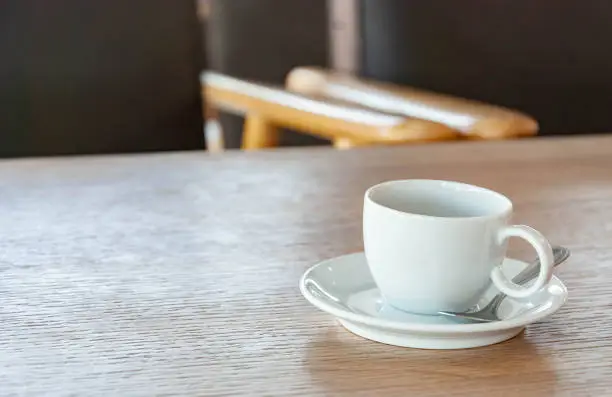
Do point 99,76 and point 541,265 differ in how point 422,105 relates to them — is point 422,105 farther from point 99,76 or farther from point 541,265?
point 541,265

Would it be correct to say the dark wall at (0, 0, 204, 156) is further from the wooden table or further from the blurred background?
the wooden table

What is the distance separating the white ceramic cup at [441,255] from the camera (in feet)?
1.45

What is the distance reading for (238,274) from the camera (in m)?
0.57

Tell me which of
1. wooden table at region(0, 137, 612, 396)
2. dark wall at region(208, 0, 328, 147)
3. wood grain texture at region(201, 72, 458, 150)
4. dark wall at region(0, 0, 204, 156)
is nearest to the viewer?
wooden table at region(0, 137, 612, 396)

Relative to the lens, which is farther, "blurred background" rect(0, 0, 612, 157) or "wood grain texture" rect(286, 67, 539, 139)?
"blurred background" rect(0, 0, 612, 157)

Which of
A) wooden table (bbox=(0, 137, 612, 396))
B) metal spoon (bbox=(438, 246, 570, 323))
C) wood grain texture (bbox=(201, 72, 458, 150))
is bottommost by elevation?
wood grain texture (bbox=(201, 72, 458, 150))

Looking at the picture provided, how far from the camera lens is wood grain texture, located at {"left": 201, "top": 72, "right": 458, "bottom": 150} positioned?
3.76ft

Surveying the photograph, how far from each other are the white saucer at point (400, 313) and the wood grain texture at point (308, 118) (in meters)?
0.63

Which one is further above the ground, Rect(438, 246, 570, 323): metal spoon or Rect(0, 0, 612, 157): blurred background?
Rect(438, 246, 570, 323): metal spoon

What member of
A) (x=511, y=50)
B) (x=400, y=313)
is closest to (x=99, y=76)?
(x=511, y=50)

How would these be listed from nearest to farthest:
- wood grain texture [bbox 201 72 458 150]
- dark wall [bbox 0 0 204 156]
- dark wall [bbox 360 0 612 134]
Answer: wood grain texture [bbox 201 72 458 150] < dark wall [bbox 0 0 204 156] < dark wall [bbox 360 0 612 134]

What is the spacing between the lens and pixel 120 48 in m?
1.34

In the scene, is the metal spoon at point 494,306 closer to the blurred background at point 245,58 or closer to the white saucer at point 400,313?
the white saucer at point 400,313

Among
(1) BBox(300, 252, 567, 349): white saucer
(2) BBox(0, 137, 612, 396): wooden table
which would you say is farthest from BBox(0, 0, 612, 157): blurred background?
(1) BBox(300, 252, 567, 349): white saucer
